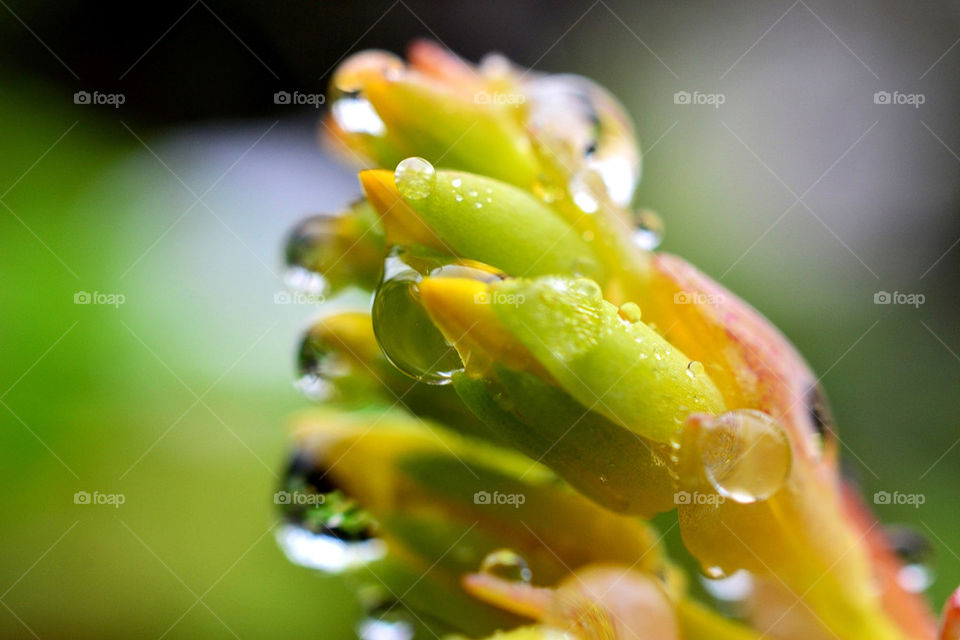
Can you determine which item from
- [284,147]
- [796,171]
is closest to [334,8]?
[284,147]
